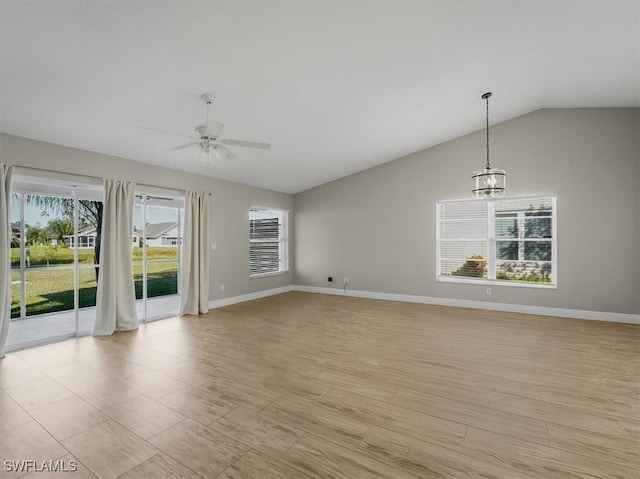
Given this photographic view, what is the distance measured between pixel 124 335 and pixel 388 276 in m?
5.02

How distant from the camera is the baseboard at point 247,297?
19.1 ft

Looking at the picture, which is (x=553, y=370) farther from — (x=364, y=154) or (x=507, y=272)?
(x=364, y=154)

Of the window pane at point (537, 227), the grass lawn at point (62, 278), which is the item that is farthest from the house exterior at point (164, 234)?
the window pane at point (537, 227)

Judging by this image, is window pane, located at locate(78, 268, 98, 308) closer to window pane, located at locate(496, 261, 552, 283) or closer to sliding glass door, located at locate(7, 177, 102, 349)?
sliding glass door, located at locate(7, 177, 102, 349)

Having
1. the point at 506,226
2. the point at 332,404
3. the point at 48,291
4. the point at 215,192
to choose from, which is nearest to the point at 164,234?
the point at 215,192

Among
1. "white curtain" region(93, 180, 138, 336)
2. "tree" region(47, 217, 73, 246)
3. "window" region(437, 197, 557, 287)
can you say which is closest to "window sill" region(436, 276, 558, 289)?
"window" region(437, 197, 557, 287)

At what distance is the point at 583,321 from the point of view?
468 centimetres

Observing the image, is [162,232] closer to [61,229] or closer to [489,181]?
[61,229]

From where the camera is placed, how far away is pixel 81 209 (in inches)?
172

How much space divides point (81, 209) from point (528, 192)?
7.50 m

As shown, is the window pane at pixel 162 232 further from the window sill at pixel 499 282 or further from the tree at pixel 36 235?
the window sill at pixel 499 282

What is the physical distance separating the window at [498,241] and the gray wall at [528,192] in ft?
0.64

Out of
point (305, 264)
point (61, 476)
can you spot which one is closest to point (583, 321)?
point (305, 264)

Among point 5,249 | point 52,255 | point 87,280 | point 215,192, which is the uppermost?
point 215,192
